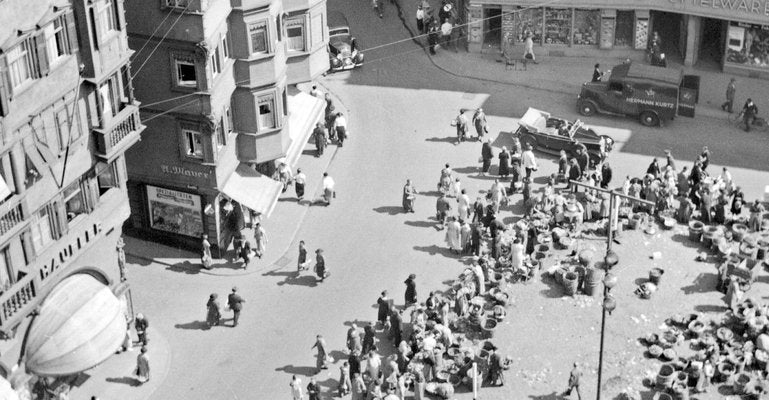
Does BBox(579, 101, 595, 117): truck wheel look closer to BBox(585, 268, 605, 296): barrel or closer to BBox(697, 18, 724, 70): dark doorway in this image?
BBox(697, 18, 724, 70): dark doorway

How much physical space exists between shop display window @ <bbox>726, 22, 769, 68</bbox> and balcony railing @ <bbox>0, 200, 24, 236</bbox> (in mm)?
45600

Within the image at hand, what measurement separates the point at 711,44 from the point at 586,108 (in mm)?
11658

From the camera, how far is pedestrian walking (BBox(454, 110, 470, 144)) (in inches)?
2790

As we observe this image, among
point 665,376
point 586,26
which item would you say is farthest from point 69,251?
point 586,26

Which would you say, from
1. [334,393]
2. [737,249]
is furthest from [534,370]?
[737,249]

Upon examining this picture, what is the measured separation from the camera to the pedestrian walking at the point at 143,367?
53.1 m

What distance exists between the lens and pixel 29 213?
47.4 metres

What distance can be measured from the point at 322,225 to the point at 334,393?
1318 cm

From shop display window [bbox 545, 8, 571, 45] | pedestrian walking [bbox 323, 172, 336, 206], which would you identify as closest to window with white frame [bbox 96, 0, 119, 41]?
pedestrian walking [bbox 323, 172, 336, 206]

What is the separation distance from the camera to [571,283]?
58.3 meters

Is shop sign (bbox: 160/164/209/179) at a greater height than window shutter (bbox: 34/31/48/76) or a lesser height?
lesser

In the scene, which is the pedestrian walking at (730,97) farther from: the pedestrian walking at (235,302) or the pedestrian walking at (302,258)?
the pedestrian walking at (235,302)

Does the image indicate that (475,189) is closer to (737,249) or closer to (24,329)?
(737,249)

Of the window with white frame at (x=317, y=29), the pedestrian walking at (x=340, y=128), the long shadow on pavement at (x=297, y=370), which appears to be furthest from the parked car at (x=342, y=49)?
the long shadow on pavement at (x=297, y=370)
